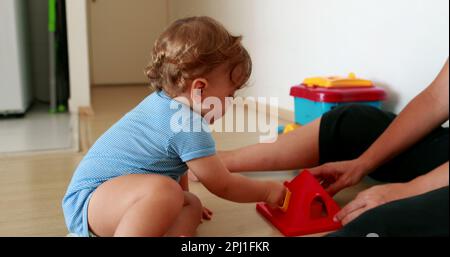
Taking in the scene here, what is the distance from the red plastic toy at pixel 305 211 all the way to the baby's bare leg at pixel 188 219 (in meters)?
0.11

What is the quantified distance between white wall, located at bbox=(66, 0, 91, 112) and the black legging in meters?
1.22

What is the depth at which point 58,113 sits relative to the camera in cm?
176

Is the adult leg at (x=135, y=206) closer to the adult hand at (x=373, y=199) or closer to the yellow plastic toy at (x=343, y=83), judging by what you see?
the adult hand at (x=373, y=199)

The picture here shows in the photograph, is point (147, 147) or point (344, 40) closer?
point (147, 147)

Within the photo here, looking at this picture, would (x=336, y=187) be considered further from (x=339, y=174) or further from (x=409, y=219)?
(x=409, y=219)

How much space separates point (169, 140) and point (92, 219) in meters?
0.14

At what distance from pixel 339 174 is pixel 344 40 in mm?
594

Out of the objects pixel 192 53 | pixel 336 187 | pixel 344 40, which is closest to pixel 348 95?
pixel 344 40

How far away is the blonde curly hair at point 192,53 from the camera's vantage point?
0.56 m

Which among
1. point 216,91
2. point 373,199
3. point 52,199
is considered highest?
point 216,91

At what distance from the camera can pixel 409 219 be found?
0.43m

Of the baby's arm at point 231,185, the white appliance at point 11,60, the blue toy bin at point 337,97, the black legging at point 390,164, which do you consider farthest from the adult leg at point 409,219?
the white appliance at point 11,60

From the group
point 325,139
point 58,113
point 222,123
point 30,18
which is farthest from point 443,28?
point 30,18

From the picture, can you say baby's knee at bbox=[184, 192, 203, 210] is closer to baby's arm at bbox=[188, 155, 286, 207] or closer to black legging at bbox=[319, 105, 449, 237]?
baby's arm at bbox=[188, 155, 286, 207]
